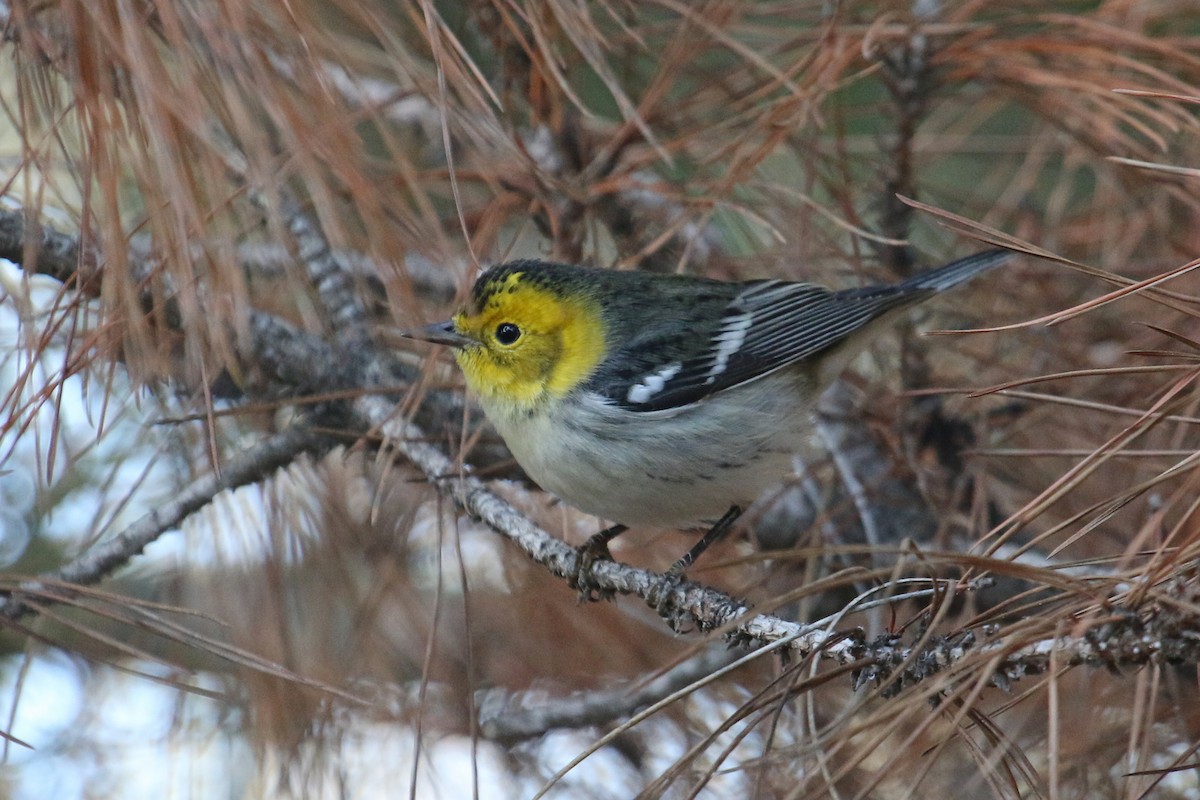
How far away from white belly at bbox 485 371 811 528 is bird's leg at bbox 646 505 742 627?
0.04 meters

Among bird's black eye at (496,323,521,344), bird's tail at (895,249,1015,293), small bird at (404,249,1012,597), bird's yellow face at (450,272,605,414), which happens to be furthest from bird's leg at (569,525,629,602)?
bird's tail at (895,249,1015,293)

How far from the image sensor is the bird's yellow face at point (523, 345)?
7.43ft

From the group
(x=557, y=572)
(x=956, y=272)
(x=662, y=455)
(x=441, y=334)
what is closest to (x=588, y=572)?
(x=557, y=572)

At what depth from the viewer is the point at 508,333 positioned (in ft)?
7.66

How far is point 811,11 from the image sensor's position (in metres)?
2.83

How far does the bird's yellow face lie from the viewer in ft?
7.43

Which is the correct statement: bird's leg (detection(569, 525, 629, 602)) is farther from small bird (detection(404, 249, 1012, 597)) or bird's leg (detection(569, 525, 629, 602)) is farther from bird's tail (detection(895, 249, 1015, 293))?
bird's tail (detection(895, 249, 1015, 293))

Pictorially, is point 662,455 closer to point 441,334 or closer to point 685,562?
point 685,562

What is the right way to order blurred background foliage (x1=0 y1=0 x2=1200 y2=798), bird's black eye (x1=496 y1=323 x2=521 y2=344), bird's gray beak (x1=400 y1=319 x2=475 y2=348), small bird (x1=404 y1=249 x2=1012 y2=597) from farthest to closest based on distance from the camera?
bird's black eye (x1=496 y1=323 x2=521 y2=344)
small bird (x1=404 y1=249 x2=1012 y2=597)
bird's gray beak (x1=400 y1=319 x2=475 y2=348)
blurred background foliage (x1=0 y1=0 x2=1200 y2=798)

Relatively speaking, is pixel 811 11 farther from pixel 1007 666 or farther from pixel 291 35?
pixel 1007 666

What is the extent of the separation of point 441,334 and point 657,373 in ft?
1.64

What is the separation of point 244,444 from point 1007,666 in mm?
1683

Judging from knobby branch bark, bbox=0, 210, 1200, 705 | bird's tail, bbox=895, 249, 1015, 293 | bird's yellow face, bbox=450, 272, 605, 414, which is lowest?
knobby branch bark, bbox=0, 210, 1200, 705

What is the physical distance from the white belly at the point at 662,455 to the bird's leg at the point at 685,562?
44mm
